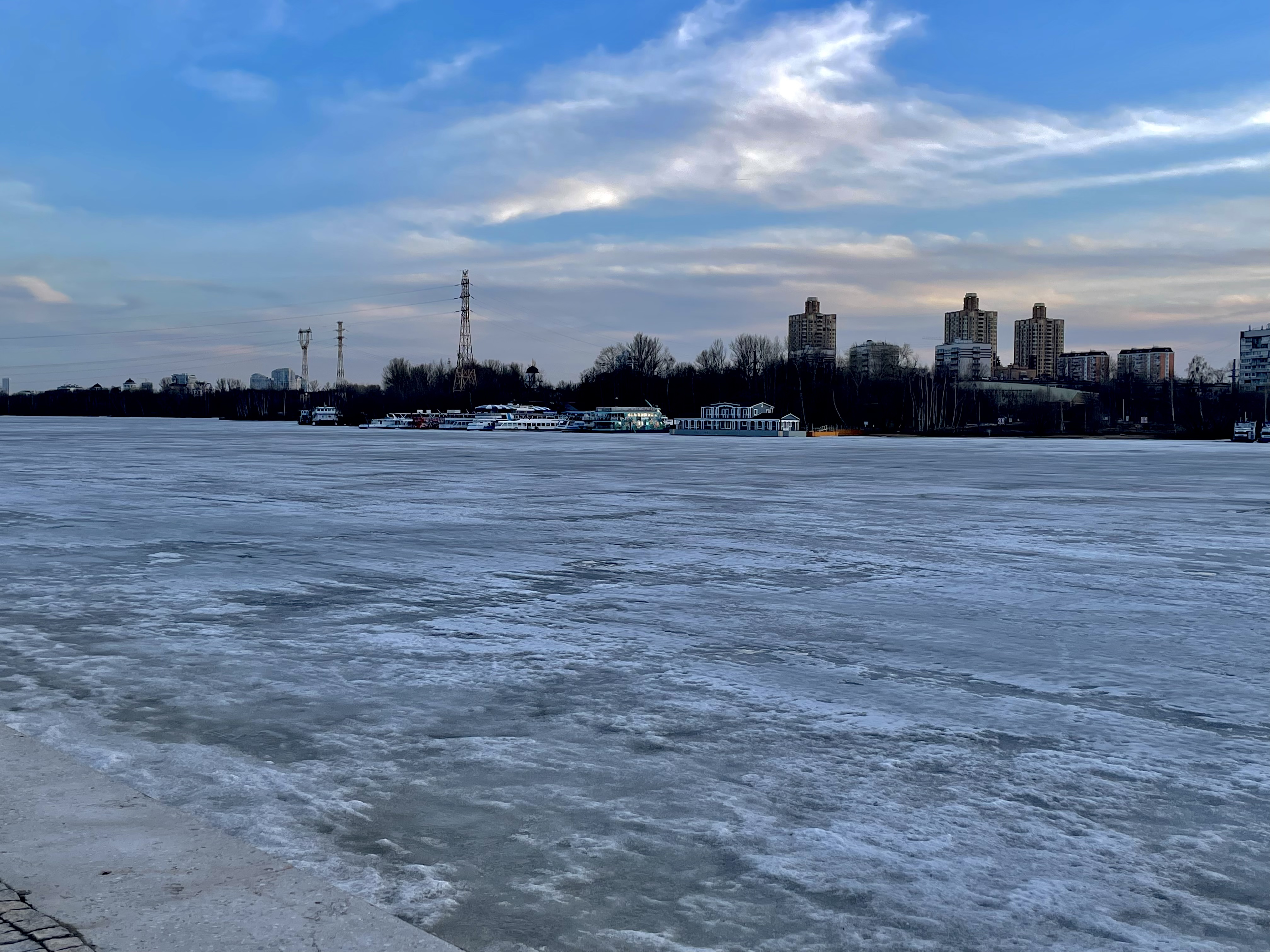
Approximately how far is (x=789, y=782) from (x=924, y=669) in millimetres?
2426

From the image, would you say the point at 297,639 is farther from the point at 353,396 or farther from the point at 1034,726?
the point at 353,396

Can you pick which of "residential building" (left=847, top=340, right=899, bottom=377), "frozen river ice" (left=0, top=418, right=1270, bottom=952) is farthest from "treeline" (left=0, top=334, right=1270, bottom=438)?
"frozen river ice" (left=0, top=418, right=1270, bottom=952)

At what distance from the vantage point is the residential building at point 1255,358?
582ft

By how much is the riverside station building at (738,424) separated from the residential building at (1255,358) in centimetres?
9946

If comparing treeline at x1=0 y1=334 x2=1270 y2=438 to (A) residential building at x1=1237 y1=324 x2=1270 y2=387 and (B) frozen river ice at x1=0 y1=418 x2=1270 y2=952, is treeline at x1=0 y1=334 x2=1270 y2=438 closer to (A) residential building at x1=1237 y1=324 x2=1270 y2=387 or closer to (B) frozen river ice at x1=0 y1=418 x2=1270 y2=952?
(A) residential building at x1=1237 y1=324 x2=1270 y2=387

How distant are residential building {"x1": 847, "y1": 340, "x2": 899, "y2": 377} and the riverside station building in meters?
30.5

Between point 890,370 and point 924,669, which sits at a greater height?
point 890,370

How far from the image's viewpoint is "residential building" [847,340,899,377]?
152 m

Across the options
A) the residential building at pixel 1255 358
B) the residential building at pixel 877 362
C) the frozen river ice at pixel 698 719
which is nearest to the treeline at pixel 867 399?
the residential building at pixel 877 362

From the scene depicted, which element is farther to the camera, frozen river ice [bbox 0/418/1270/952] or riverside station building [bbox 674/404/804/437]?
riverside station building [bbox 674/404/804/437]

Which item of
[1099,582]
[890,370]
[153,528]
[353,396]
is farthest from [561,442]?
[353,396]

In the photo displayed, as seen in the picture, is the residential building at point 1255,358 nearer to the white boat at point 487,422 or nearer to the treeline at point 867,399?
the treeline at point 867,399

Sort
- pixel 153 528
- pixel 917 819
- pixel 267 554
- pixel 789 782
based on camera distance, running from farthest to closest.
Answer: pixel 153 528 → pixel 267 554 → pixel 789 782 → pixel 917 819

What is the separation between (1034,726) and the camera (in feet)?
17.8
